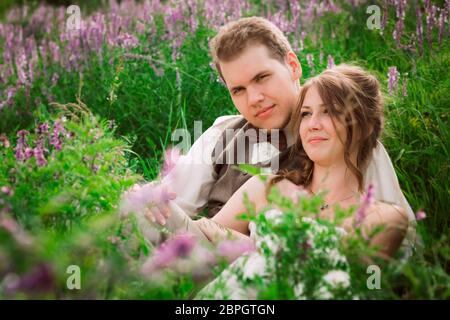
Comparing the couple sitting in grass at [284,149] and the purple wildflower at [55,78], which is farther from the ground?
the purple wildflower at [55,78]

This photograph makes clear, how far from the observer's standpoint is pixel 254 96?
289cm

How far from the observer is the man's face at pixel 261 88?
2.93 meters

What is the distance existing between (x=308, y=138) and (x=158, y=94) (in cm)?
171

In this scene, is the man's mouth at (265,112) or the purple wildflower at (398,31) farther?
the purple wildflower at (398,31)

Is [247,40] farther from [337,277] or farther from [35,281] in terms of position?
[35,281]

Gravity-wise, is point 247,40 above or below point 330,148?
above

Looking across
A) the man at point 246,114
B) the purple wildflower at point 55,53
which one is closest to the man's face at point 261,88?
the man at point 246,114

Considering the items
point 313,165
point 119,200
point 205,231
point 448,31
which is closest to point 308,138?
point 313,165

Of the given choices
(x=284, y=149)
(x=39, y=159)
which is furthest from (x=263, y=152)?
(x=39, y=159)

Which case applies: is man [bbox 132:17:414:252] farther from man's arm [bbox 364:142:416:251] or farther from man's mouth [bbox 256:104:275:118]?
man's arm [bbox 364:142:416:251]

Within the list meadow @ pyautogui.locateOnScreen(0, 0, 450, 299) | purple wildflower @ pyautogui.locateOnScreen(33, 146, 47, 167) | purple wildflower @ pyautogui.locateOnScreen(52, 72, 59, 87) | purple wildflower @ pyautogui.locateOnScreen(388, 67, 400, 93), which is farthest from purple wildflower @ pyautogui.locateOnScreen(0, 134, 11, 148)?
purple wildflower @ pyautogui.locateOnScreen(52, 72, 59, 87)

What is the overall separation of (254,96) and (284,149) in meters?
0.27

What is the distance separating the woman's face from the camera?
8.30 ft

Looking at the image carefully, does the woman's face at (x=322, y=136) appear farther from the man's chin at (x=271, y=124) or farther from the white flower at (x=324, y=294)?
the white flower at (x=324, y=294)
